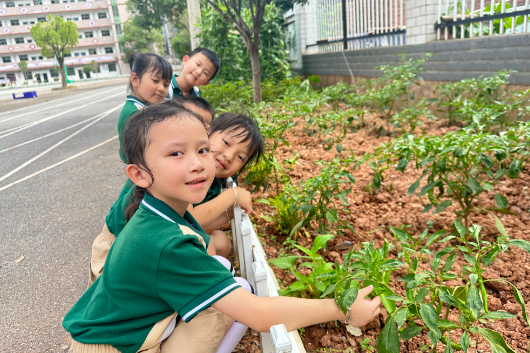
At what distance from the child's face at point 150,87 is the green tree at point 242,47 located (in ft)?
22.1

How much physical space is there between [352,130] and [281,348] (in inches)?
164

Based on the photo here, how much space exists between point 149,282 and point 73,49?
64.4m

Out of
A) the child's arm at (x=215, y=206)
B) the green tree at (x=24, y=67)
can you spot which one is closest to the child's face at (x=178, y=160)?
the child's arm at (x=215, y=206)

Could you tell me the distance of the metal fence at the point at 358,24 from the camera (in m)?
6.73

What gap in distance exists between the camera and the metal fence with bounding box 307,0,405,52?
265 inches

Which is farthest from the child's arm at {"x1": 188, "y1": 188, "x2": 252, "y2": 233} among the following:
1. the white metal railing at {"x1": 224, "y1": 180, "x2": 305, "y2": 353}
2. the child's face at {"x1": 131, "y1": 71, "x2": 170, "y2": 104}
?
the child's face at {"x1": 131, "y1": 71, "x2": 170, "y2": 104}

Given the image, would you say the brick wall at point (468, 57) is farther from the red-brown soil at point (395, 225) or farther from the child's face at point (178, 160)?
the child's face at point (178, 160)

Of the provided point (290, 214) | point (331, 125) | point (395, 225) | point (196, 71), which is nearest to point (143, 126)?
point (290, 214)

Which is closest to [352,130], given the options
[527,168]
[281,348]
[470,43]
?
[470,43]

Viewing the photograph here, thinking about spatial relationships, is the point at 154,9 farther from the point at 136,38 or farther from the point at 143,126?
the point at 143,126

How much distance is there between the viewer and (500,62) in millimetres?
4426

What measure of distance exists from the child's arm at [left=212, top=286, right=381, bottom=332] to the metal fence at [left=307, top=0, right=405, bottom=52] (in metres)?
5.98

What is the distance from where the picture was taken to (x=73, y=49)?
185 feet

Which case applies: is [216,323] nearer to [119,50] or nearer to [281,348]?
[281,348]
